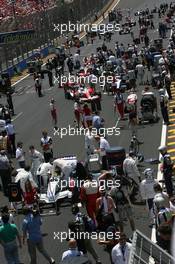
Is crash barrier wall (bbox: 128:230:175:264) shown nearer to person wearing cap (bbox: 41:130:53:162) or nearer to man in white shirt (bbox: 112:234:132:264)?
man in white shirt (bbox: 112:234:132:264)

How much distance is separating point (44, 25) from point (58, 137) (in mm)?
45770

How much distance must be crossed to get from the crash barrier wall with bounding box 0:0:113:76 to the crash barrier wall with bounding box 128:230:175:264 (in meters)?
55.1

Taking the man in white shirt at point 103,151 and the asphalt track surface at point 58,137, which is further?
the man in white shirt at point 103,151

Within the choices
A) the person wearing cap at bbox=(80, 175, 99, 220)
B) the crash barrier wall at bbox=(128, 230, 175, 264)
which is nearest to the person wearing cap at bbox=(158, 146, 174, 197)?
the person wearing cap at bbox=(80, 175, 99, 220)

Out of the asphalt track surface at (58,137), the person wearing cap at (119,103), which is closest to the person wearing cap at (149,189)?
the asphalt track surface at (58,137)

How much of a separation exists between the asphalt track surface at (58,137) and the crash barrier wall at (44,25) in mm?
7502

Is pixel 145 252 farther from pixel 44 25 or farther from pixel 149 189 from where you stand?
pixel 44 25

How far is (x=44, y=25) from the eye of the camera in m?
76.4

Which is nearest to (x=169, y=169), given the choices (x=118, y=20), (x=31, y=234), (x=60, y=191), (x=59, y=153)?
(x=60, y=191)

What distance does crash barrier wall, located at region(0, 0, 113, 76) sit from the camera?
64.8m

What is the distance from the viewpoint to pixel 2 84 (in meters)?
50.5

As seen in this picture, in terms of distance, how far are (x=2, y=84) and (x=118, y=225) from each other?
35383mm

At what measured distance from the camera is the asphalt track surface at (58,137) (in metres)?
17.1

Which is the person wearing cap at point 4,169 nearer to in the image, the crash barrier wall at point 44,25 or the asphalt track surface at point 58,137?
the asphalt track surface at point 58,137
